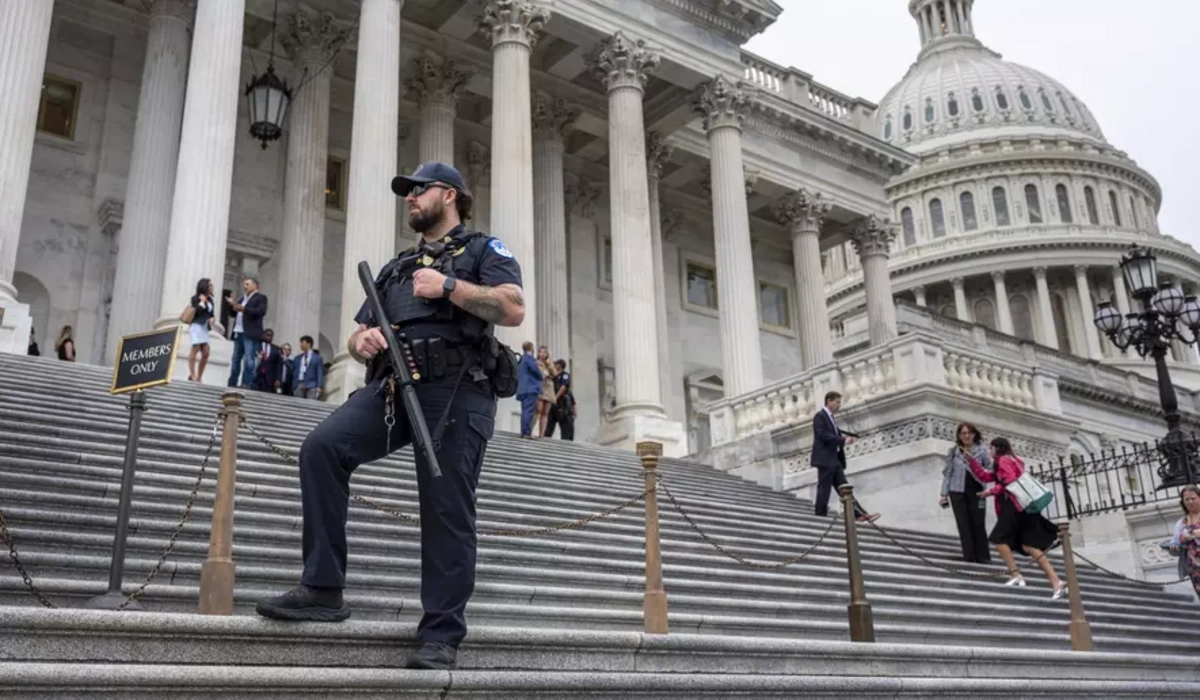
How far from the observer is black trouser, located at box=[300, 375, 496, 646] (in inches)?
163

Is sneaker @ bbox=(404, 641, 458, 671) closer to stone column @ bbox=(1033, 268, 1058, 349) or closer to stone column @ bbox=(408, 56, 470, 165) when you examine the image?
stone column @ bbox=(408, 56, 470, 165)

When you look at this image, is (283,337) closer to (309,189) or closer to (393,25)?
(309,189)

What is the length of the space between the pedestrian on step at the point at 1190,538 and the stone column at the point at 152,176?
16.3 meters

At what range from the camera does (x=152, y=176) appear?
19516 millimetres

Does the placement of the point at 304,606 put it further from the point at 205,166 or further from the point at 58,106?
the point at 58,106

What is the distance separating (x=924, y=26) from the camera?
352 ft

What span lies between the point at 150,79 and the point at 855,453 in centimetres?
1495

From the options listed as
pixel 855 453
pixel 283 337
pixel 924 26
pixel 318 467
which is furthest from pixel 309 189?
pixel 924 26

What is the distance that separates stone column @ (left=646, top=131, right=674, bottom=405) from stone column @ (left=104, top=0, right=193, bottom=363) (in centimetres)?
1129

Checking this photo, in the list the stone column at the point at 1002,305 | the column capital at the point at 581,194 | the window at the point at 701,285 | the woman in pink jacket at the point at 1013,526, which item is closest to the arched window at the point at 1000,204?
the stone column at the point at 1002,305

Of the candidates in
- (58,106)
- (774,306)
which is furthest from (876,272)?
(58,106)

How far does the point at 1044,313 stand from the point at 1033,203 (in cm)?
1154

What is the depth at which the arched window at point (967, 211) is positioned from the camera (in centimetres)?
7738

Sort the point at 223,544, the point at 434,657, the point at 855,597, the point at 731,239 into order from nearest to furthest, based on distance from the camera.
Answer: the point at 434,657 < the point at 223,544 < the point at 855,597 < the point at 731,239
